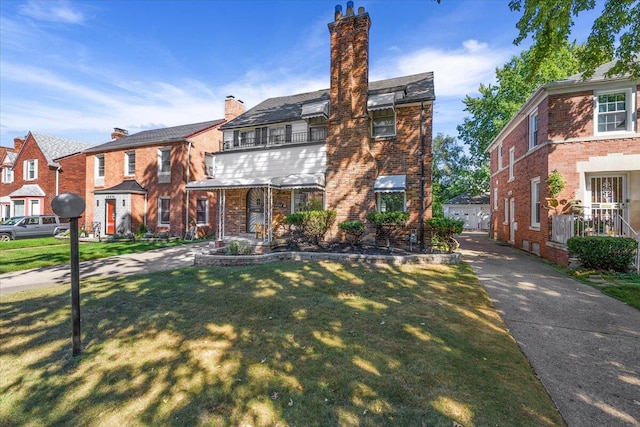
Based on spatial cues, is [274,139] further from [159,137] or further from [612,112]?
[612,112]

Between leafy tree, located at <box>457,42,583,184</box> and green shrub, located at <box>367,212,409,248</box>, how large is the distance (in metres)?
18.3

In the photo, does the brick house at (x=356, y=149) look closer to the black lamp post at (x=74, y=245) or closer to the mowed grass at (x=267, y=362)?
the mowed grass at (x=267, y=362)

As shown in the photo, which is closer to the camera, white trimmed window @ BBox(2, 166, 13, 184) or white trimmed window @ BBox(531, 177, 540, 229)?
white trimmed window @ BBox(531, 177, 540, 229)

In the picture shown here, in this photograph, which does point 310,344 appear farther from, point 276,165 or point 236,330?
point 276,165

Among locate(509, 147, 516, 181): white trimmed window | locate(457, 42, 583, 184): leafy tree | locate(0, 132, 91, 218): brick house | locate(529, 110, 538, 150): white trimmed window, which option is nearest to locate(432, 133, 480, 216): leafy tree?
locate(457, 42, 583, 184): leafy tree

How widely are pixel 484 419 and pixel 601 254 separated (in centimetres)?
937

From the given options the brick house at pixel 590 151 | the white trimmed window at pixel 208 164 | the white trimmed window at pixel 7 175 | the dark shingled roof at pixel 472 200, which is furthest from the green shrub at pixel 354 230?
the white trimmed window at pixel 7 175

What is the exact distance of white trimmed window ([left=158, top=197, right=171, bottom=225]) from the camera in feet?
65.0

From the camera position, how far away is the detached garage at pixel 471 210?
35.8 meters

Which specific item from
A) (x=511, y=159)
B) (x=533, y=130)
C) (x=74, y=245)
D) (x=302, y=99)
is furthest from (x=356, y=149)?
(x=511, y=159)

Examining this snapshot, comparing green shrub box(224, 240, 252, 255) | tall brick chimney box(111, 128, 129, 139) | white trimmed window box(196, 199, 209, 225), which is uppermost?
tall brick chimney box(111, 128, 129, 139)

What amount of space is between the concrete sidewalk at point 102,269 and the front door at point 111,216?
911cm

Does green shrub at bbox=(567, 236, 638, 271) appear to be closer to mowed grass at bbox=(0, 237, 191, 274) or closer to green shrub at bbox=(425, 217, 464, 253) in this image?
green shrub at bbox=(425, 217, 464, 253)

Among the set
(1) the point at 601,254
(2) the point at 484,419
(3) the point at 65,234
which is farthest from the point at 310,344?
(3) the point at 65,234
